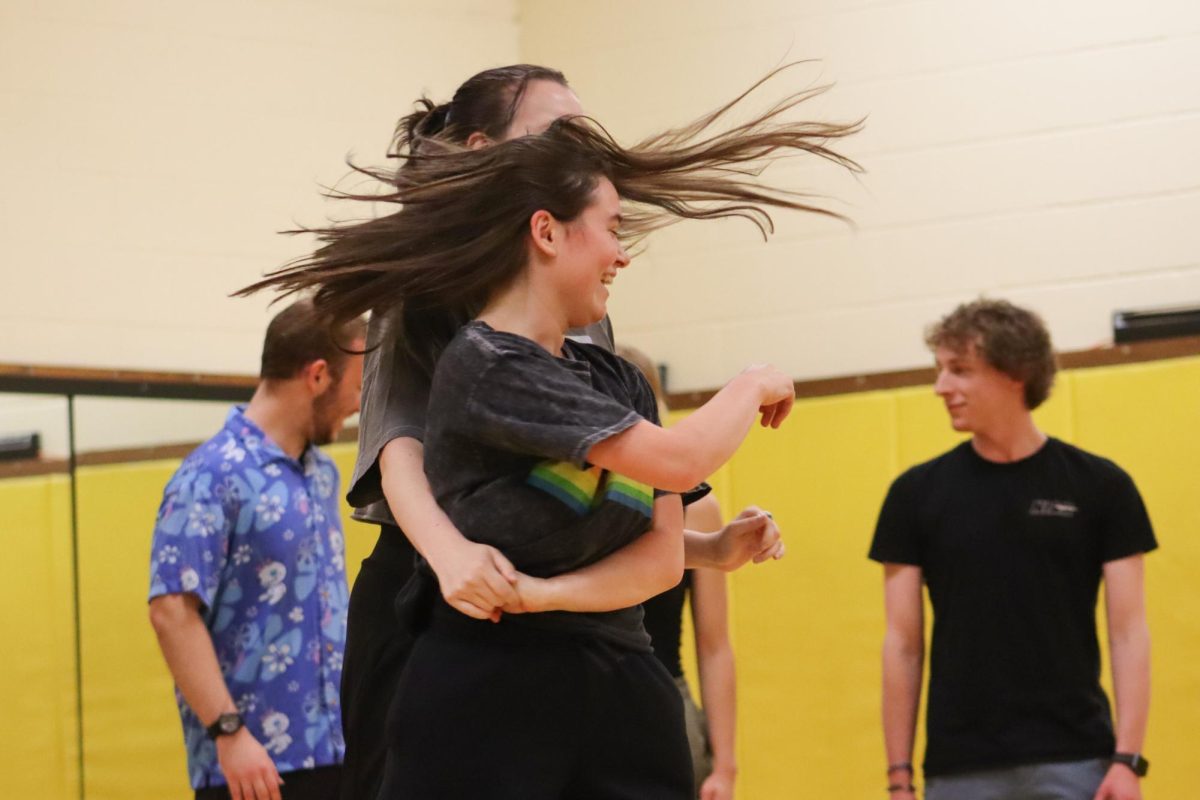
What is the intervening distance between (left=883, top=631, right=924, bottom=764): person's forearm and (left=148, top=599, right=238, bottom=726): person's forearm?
141 centimetres

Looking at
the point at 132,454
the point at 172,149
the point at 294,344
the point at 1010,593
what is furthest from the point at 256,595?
the point at 172,149

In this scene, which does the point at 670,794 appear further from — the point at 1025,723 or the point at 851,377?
the point at 851,377

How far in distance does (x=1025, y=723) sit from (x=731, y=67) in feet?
8.24

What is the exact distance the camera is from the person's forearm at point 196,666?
2867 millimetres

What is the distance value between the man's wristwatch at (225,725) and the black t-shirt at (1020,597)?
141 centimetres

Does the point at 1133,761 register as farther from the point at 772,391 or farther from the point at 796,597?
the point at 772,391

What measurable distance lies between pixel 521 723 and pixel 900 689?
1955 millimetres

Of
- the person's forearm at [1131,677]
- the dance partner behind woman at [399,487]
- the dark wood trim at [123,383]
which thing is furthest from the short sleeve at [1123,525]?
the dark wood trim at [123,383]

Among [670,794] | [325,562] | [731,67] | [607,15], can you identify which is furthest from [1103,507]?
[607,15]

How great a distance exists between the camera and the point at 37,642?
12.7 ft

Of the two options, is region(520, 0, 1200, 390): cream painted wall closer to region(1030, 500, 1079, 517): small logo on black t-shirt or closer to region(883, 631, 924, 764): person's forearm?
region(1030, 500, 1079, 517): small logo on black t-shirt

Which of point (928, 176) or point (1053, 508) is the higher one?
point (928, 176)

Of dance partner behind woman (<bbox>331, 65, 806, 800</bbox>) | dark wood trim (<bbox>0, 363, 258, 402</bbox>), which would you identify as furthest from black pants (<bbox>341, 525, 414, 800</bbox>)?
dark wood trim (<bbox>0, 363, 258, 402</bbox>)

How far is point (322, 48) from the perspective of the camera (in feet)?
15.7
